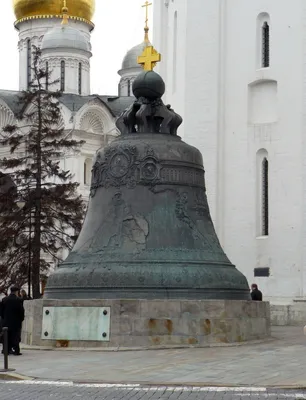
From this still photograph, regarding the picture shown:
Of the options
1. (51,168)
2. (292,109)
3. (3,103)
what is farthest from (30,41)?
(292,109)

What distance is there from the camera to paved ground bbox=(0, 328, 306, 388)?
10.4 m

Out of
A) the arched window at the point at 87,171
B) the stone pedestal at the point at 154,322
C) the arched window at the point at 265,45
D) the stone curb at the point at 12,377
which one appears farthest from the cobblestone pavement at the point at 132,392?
the arched window at the point at 87,171

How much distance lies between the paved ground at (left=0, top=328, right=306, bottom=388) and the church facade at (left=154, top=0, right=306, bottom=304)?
36.9 feet

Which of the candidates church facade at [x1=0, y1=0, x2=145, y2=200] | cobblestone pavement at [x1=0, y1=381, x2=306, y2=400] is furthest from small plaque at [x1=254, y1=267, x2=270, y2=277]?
church facade at [x1=0, y1=0, x2=145, y2=200]

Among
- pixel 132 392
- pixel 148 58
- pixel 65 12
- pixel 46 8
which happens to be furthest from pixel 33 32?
pixel 132 392

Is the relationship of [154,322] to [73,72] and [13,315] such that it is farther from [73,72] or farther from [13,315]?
[73,72]

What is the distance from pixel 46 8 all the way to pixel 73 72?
547 centimetres

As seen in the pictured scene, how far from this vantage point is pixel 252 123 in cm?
2591

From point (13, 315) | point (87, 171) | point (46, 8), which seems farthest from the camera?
point (46, 8)

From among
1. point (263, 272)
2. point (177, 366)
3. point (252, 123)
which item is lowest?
point (177, 366)

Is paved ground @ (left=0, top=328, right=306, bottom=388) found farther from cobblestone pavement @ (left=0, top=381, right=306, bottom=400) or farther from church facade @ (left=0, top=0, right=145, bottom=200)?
church facade @ (left=0, top=0, right=145, bottom=200)

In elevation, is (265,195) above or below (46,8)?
below

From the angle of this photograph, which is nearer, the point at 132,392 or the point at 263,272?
the point at 132,392

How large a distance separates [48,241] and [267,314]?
14.0m
